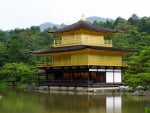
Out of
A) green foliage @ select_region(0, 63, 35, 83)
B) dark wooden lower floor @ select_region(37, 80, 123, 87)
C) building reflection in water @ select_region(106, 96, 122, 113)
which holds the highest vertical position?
green foliage @ select_region(0, 63, 35, 83)

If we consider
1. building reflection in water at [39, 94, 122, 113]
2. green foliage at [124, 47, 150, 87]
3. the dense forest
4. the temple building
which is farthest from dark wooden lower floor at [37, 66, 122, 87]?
building reflection in water at [39, 94, 122, 113]

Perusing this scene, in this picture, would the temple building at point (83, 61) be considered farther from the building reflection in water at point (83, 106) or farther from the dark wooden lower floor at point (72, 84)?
the building reflection in water at point (83, 106)

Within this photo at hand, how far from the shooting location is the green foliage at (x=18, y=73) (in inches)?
1908

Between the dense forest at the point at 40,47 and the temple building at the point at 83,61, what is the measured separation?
1656 mm

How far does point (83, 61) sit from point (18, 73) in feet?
38.0

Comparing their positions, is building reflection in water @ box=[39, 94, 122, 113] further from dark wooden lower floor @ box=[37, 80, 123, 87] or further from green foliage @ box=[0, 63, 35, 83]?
green foliage @ box=[0, 63, 35, 83]

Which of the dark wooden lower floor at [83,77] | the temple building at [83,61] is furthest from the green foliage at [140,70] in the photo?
the temple building at [83,61]

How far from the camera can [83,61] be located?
41.0 metres

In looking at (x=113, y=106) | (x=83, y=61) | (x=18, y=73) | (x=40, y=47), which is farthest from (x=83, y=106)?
(x=40, y=47)

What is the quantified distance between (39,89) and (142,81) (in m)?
14.1

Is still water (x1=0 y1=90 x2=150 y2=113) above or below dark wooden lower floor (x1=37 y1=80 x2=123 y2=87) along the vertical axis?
below

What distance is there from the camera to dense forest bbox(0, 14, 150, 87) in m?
36.9

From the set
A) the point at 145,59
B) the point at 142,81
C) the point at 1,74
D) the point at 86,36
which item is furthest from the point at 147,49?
the point at 1,74

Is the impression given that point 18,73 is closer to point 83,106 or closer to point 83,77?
point 83,77
